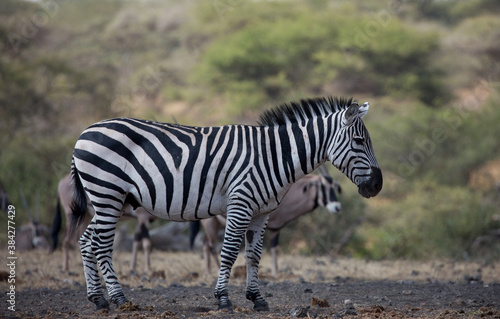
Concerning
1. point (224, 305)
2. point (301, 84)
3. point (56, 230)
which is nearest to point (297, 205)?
point (56, 230)

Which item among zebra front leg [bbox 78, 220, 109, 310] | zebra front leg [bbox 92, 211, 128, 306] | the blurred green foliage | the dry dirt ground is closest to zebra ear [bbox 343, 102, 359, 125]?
the dry dirt ground

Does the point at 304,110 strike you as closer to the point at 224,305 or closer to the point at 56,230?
the point at 224,305

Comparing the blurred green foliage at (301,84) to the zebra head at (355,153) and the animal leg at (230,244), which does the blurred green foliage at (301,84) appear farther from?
the animal leg at (230,244)

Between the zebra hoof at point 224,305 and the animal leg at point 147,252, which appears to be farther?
the animal leg at point 147,252

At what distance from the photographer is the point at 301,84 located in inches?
1417

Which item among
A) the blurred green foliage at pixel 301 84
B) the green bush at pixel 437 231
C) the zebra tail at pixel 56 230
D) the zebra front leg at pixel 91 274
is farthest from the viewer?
the blurred green foliage at pixel 301 84

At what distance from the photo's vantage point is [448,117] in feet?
84.8

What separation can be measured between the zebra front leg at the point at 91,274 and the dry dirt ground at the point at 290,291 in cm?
16

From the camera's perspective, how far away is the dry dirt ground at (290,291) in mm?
5992

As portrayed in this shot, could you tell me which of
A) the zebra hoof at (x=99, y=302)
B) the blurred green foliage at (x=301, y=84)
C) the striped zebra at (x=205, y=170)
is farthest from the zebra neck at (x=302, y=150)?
the blurred green foliage at (x=301, y=84)

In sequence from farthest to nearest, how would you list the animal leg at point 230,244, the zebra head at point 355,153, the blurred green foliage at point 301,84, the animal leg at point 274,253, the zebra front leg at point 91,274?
the blurred green foliage at point 301,84, the animal leg at point 274,253, the zebra front leg at point 91,274, the zebra head at point 355,153, the animal leg at point 230,244

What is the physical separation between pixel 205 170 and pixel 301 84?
30524mm

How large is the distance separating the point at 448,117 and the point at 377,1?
24.3 meters

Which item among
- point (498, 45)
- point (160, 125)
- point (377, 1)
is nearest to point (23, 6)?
point (377, 1)
